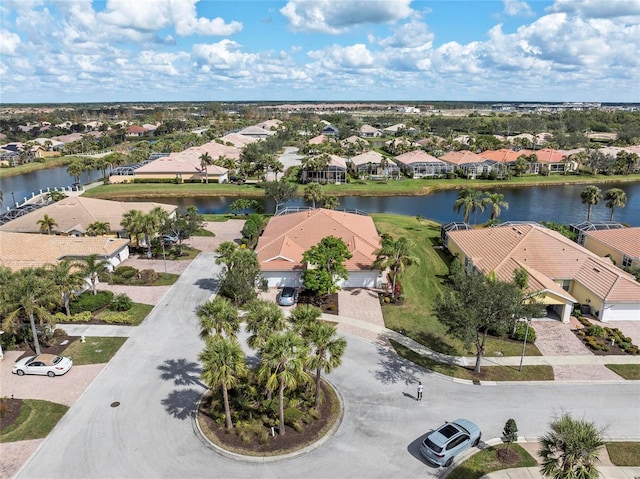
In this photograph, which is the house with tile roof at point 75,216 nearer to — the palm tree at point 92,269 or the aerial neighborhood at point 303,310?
the aerial neighborhood at point 303,310

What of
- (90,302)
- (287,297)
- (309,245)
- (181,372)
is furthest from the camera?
(309,245)

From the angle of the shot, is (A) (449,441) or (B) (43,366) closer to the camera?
(A) (449,441)

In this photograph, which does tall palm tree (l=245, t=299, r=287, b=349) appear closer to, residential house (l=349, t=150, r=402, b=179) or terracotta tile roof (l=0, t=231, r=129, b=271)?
terracotta tile roof (l=0, t=231, r=129, b=271)

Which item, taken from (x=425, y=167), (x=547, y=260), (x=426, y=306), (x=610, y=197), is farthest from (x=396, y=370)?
(x=425, y=167)

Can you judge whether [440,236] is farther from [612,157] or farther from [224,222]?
[612,157]

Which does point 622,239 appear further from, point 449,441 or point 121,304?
point 121,304
